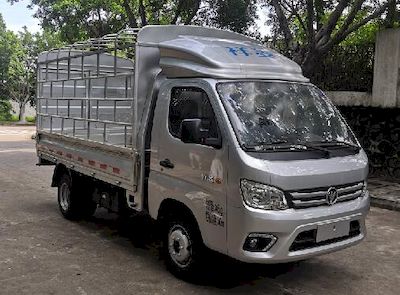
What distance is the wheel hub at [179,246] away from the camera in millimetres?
4598

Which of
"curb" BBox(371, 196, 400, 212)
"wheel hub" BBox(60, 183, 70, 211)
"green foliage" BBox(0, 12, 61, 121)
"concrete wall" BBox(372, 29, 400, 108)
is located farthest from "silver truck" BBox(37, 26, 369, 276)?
"green foliage" BBox(0, 12, 61, 121)

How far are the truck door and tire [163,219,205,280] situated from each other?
0.19 m

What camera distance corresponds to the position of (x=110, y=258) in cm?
538

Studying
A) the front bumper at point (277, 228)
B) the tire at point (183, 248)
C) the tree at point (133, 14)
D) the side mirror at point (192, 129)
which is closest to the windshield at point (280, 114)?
the side mirror at point (192, 129)

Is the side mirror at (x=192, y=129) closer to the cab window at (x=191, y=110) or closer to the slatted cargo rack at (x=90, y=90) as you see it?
the cab window at (x=191, y=110)

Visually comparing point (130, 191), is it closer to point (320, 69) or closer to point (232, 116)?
point (232, 116)

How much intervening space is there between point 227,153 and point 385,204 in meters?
5.38

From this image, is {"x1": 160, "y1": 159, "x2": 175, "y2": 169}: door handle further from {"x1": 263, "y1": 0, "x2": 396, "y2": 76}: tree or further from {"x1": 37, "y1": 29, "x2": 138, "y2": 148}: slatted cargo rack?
{"x1": 263, "y1": 0, "x2": 396, "y2": 76}: tree

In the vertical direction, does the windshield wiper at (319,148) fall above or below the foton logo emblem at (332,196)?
above

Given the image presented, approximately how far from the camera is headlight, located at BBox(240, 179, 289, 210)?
3.94 m

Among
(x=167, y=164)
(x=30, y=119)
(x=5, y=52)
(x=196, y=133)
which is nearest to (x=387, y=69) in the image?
(x=167, y=164)

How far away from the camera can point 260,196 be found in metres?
3.95

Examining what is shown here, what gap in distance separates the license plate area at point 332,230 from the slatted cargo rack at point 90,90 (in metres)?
2.30

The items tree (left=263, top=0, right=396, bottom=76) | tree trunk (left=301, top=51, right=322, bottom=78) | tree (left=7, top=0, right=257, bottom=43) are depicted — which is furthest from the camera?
tree (left=7, top=0, right=257, bottom=43)
